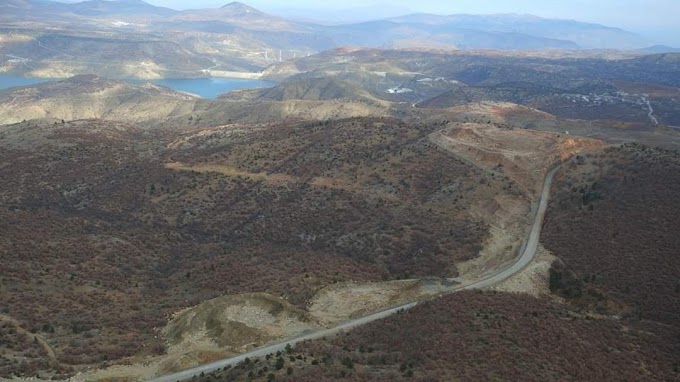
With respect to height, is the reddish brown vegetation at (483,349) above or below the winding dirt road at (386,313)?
above

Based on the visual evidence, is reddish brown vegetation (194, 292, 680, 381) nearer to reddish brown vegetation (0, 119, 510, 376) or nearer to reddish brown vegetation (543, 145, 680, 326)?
reddish brown vegetation (543, 145, 680, 326)

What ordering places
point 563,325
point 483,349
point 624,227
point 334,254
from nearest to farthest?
1. point 483,349
2. point 563,325
3. point 624,227
4. point 334,254

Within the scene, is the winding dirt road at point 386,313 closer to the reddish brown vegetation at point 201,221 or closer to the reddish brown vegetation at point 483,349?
the reddish brown vegetation at point 483,349

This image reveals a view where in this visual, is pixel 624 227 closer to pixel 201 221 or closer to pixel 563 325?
pixel 563 325

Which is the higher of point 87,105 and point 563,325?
point 563,325

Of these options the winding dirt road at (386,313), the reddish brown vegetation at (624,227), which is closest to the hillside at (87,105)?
the reddish brown vegetation at (624,227)

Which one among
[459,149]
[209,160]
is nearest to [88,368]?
[209,160]

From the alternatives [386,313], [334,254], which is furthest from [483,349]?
[334,254]

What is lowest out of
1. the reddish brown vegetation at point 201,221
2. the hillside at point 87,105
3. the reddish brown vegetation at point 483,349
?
the hillside at point 87,105

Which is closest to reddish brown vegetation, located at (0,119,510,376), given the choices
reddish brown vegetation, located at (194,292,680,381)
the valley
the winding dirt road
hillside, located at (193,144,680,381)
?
the valley
